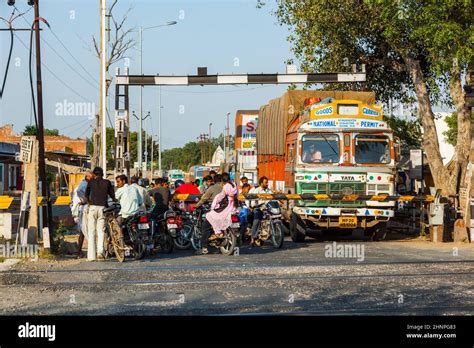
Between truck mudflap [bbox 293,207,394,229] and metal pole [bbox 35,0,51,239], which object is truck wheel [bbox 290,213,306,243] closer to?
truck mudflap [bbox 293,207,394,229]

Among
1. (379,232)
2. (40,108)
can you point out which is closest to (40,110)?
(40,108)

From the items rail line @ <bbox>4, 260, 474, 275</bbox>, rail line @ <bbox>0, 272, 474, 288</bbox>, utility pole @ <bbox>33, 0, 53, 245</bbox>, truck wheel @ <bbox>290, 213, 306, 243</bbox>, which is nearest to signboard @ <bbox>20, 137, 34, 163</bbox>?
rail line @ <bbox>4, 260, 474, 275</bbox>

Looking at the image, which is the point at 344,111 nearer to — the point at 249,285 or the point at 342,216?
the point at 342,216

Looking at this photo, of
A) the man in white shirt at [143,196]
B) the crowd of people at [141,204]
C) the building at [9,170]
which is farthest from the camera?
the building at [9,170]

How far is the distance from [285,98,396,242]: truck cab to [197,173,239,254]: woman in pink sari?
357 cm

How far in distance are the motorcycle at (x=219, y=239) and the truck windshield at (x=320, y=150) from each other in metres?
3.52

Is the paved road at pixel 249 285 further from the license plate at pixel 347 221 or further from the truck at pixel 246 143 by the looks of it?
the truck at pixel 246 143

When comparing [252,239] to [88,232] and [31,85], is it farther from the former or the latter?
[31,85]

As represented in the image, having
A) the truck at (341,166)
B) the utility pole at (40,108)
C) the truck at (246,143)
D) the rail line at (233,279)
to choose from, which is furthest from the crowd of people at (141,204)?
the truck at (246,143)

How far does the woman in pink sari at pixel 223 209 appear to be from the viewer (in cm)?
1848

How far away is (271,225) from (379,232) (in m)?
4.54

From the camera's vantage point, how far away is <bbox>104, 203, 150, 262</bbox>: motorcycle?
17062 millimetres

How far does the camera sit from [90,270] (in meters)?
15.4
